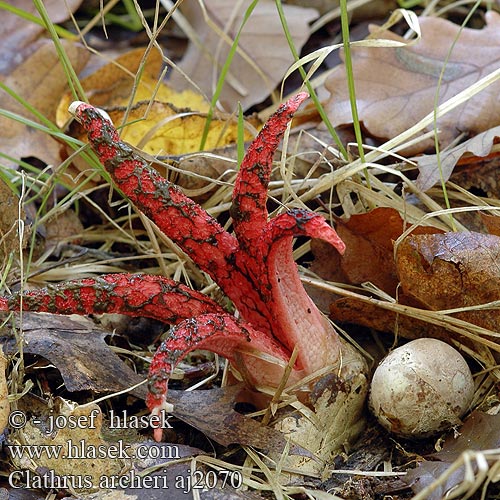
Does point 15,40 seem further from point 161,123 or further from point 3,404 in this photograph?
point 3,404

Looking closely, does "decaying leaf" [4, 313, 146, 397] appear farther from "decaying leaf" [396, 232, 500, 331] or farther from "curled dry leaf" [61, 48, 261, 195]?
"decaying leaf" [396, 232, 500, 331]

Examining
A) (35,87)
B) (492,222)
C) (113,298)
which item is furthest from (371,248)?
(35,87)

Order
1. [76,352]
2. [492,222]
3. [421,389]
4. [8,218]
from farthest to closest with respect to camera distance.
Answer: [8,218], [492,222], [76,352], [421,389]

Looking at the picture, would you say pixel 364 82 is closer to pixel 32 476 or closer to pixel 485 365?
pixel 485 365

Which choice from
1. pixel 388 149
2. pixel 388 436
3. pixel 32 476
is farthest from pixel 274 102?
pixel 32 476

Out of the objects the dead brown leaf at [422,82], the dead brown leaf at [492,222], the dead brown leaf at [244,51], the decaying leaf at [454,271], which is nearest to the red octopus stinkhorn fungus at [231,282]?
the decaying leaf at [454,271]

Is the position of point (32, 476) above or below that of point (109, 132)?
below

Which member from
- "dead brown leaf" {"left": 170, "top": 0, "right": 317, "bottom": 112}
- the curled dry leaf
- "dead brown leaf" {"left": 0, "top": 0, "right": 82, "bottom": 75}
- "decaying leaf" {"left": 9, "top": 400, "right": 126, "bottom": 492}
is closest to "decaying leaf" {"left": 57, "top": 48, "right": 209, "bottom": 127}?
the curled dry leaf
